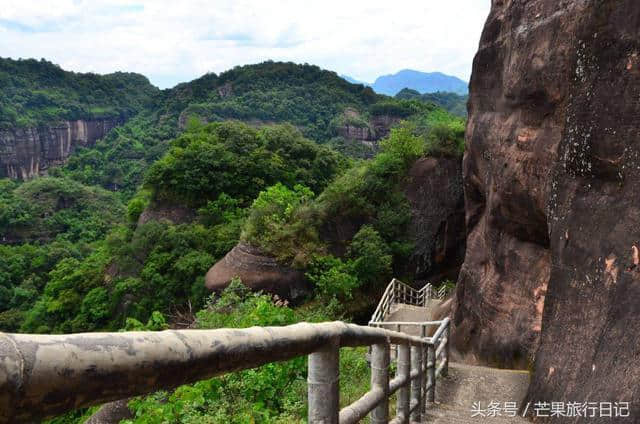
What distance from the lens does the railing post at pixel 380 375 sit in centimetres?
278

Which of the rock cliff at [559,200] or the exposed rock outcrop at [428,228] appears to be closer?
the rock cliff at [559,200]

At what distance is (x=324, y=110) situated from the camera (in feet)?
256

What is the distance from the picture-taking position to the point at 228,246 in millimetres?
22859

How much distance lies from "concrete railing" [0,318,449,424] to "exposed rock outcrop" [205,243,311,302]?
15513mm

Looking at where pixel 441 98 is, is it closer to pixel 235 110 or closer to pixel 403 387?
pixel 235 110

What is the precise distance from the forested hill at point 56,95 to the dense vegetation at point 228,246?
38.9 meters

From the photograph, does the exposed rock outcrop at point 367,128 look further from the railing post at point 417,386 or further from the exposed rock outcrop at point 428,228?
the railing post at point 417,386

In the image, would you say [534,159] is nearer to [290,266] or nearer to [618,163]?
[618,163]

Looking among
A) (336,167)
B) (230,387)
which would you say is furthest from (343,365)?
(336,167)

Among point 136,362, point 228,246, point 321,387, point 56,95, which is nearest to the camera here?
point 136,362

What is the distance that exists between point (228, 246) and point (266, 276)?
5.99m

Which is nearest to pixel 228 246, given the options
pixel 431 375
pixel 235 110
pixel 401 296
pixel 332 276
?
pixel 332 276

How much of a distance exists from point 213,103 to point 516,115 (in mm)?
75246

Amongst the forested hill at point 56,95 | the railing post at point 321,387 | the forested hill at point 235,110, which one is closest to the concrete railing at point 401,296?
the railing post at point 321,387
